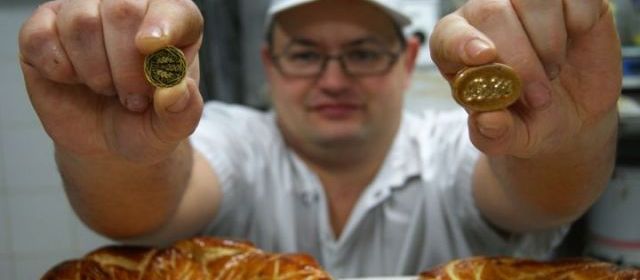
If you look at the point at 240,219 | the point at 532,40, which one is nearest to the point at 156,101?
the point at 532,40

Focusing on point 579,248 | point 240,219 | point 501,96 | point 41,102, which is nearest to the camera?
point 501,96

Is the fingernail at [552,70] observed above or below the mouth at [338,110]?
above

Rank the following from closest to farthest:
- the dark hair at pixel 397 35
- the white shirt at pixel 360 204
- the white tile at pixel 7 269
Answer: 1. the white tile at pixel 7 269
2. the white shirt at pixel 360 204
3. the dark hair at pixel 397 35

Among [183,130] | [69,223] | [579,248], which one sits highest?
[183,130]

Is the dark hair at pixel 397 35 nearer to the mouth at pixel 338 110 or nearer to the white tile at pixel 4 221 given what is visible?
the mouth at pixel 338 110

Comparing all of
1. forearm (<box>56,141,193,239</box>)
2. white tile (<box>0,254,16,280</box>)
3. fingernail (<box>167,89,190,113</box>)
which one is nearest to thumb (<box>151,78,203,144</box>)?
fingernail (<box>167,89,190,113</box>)

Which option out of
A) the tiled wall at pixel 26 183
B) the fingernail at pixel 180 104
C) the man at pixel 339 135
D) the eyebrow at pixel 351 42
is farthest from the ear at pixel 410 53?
the fingernail at pixel 180 104

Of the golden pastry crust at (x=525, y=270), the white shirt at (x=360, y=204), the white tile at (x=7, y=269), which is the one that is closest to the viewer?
the golden pastry crust at (x=525, y=270)

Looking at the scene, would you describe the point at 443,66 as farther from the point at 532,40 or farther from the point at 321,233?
the point at 321,233
